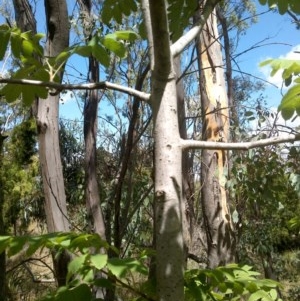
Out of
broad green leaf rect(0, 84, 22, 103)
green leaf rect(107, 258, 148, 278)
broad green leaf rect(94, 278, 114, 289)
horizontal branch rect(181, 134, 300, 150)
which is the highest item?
broad green leaf rect(0, 84, 22, 103)

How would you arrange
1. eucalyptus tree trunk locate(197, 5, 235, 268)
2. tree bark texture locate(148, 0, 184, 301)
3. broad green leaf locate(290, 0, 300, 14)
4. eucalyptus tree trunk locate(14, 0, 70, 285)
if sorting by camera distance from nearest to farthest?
tree bark texture locate(148, 0, 184, 301) → broad green leaf locate(290, 0, 300, 14) → eucalyptus tree trunk locate(14, 0, 70, 285) → eucalyptus tree trunk locate(197, 5, 235, 268)

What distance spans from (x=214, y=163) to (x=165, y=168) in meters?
2.73

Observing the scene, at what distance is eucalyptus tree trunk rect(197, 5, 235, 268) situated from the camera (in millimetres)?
3381

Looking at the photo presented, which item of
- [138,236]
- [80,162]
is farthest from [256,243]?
[80,162]

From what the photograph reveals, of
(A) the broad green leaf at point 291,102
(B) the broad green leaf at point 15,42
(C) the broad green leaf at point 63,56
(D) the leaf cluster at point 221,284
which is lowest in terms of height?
(D) the leaf cluster at point 221,284

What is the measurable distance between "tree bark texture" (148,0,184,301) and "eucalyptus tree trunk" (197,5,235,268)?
217 centimetres

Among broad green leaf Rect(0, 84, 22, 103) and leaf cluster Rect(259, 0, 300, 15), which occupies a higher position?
leaf cluster Rect(259, 0, 300, 15)

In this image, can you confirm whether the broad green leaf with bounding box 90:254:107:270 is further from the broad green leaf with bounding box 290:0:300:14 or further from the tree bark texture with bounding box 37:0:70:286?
the tree bark texture with bounding box 37:0:70:286

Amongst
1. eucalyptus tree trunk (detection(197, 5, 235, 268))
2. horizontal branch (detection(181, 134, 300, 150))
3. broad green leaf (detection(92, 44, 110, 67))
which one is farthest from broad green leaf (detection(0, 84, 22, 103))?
eucalyptus tree trunk (detection(197, 5, 235, 268))

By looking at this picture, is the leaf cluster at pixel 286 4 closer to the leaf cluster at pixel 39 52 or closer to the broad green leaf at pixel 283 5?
the broad green leaf at pixel 283 5

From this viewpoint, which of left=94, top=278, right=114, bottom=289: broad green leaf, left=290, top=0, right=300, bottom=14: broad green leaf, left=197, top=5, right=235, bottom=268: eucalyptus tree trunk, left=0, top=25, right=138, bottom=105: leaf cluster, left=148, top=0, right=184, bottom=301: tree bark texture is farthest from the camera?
left=197, top=5, right=235, bottom=268: eucalyptus tree trunk

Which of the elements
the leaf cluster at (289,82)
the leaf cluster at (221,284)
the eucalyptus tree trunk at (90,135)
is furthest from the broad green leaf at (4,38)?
the eucalyptus tree trunk at (90,135)

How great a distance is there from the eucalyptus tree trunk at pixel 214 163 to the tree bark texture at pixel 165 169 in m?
2.17

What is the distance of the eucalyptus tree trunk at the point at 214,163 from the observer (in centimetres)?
338
